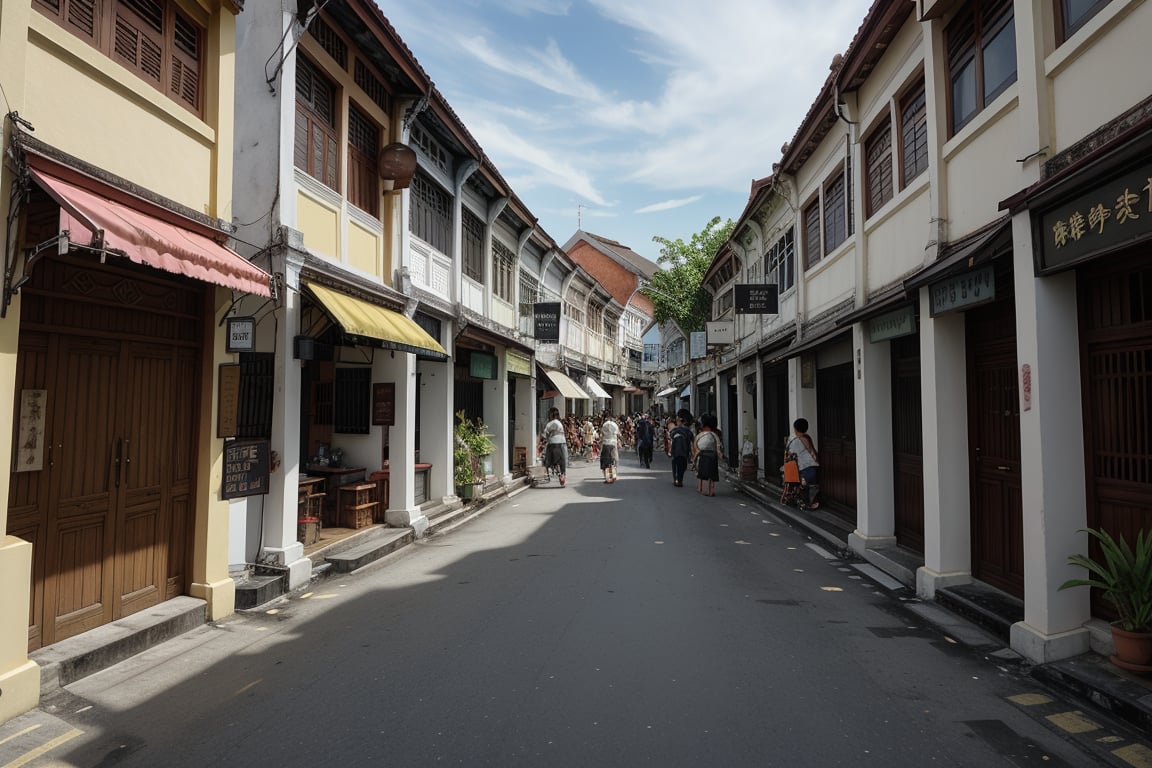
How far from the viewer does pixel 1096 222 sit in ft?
14.5

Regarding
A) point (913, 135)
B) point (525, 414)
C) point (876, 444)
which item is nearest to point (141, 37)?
point (913, 135)

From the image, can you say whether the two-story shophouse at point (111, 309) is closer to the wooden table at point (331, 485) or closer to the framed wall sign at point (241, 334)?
the framed wall sign at point (241, 334)

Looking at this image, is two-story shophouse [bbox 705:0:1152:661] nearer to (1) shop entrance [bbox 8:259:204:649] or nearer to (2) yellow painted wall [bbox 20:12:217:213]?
(2) yellow painted wall [bbox 20:12:217:213]

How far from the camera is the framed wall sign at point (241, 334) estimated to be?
6.42m

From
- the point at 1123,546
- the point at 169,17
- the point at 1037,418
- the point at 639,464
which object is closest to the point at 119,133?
the point at 169,17

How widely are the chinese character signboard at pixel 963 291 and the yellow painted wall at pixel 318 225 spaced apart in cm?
699

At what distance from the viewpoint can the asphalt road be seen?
3.70 m

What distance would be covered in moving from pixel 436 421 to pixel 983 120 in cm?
945

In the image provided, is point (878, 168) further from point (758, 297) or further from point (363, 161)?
point (363, 161)

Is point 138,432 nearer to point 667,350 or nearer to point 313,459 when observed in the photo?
point 313,459

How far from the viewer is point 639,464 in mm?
24969

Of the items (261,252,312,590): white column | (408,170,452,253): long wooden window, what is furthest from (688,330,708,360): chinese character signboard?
(261,252,312,590): white column

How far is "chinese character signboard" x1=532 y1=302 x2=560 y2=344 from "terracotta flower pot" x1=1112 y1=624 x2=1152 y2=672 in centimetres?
1534

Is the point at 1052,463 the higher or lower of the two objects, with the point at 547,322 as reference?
lower
